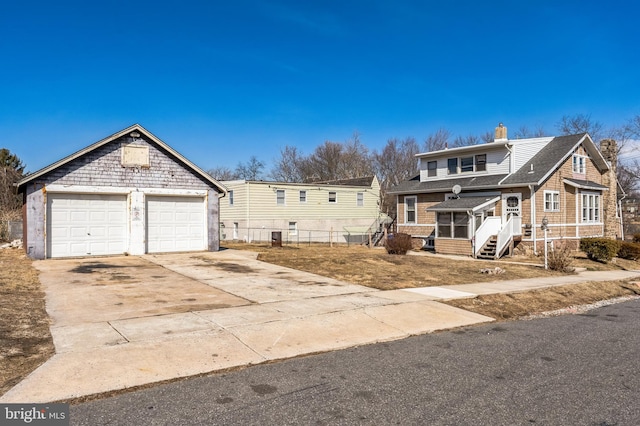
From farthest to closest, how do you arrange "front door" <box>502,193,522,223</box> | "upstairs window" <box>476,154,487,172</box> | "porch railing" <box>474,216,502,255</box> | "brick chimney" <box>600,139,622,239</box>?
"brick chimney" <box>600,139,622,239</box>, "upstairs window" <box>476,154,487,172</box>, "front door" <box>502,193,522,223</box>, "porch railing" <box>474,216,502,255</box>

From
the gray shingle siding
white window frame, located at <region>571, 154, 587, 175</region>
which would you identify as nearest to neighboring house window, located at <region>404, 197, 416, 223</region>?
white window frame, located at <region>571, 154, 587, 175</region>

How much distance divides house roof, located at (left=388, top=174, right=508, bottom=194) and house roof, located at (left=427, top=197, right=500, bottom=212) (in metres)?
0.80

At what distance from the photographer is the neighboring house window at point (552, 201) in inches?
977

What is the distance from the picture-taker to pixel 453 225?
2470 cm

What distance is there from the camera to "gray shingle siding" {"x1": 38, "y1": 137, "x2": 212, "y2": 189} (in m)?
17.9

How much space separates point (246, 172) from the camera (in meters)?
66.2

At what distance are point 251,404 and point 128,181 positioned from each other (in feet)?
53.2

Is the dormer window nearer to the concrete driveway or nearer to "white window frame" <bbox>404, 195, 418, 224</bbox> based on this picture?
"white window frame" <bbox>404, 195, 418, 224</bbox>

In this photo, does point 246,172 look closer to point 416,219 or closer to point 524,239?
point 416,219

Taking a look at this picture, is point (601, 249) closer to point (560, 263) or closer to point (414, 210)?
point (560, 263)

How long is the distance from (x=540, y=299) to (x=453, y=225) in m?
13.3

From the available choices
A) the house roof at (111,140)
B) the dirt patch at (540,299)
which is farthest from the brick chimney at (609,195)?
the house roof at (111,140)

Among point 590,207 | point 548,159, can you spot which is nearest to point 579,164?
point 590,207

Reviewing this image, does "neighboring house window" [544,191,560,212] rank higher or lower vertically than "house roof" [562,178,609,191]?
lower
